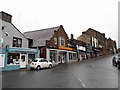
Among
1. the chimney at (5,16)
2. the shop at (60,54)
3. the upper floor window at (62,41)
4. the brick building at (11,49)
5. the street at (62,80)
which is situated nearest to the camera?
the street at (62,80)

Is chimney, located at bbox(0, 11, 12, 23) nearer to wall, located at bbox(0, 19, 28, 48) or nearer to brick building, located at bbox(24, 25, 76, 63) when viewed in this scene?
wall, located at bbox(0, 19, 28, 48)

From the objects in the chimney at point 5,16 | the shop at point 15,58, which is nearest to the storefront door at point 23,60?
the shop at point 15,58

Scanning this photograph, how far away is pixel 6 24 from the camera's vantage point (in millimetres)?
19578

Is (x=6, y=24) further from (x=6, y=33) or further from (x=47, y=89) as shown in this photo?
(x=47, y=89)

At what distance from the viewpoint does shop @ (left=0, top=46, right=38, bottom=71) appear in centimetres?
1606

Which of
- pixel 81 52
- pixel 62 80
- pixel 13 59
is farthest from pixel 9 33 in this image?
pixel 81 52

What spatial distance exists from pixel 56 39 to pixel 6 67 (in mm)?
14862

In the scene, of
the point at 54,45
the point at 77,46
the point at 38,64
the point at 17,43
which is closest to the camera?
the point at 38,64

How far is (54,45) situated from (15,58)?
35.3 feet

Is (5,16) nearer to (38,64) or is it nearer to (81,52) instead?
(38,64)

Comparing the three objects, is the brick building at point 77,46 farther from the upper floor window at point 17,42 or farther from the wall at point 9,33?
the wall at point 9,33

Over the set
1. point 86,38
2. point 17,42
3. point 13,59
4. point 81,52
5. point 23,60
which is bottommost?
point 23,60

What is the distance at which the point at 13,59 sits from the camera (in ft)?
59.8

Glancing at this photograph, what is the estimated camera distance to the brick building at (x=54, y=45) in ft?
81.4
